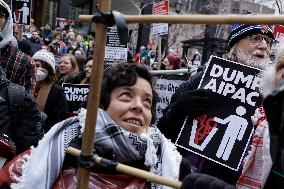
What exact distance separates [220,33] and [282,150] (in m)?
35.3

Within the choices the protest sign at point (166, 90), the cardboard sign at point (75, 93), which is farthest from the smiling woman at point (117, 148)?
the protest sign at point (166, 90)

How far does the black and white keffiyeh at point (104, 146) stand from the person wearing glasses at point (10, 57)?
1.69 metres

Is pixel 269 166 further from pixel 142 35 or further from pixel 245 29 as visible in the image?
pixel 142 35

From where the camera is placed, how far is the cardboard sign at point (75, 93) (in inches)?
196

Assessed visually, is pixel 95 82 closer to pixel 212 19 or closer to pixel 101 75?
pixel 101 75

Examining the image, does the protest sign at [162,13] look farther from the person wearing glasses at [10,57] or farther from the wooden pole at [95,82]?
the wooden pole at [95,82]

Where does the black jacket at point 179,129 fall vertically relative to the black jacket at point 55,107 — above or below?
above

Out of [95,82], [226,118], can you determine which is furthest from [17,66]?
[95,82]

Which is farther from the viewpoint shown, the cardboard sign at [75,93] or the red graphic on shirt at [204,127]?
the cardboard sign at [75,93]

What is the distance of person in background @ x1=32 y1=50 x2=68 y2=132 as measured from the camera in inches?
178

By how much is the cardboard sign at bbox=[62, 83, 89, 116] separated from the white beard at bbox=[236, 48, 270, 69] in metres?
2.40

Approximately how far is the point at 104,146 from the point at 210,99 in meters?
0.87

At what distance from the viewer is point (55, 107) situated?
179 inches

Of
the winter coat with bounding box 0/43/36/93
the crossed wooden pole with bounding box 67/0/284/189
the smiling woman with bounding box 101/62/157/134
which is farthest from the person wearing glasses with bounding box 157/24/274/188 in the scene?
the winter coat with bounding box 0/43/36/93
